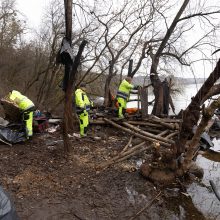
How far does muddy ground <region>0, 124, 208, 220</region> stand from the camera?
4.68 meters

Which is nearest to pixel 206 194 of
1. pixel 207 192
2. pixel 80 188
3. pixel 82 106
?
pixel 207 192

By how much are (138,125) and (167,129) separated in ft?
3.56

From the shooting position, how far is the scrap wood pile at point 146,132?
7.33m

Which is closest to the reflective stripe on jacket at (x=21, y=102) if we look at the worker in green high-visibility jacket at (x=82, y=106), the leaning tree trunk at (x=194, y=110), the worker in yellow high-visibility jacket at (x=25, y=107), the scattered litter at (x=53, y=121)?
the worker in yellow high-visibility jacket at (x=25, y=107)

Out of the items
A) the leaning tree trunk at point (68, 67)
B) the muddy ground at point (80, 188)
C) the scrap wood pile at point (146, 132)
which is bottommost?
the muddy ground at point (80, 188)

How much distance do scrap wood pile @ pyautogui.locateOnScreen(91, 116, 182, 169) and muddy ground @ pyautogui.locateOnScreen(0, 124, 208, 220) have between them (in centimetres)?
31

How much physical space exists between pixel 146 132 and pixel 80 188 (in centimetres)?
407

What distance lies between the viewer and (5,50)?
21.2 m

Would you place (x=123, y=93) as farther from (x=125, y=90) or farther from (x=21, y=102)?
(x=21, y=102)

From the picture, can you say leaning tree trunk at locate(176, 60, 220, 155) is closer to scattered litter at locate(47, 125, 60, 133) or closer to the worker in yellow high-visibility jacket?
the worker in yellow high-visibility jacket

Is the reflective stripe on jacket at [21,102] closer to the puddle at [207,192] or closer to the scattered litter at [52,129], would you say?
the scattered litter at [52,129]

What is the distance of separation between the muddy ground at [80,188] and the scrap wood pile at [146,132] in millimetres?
314

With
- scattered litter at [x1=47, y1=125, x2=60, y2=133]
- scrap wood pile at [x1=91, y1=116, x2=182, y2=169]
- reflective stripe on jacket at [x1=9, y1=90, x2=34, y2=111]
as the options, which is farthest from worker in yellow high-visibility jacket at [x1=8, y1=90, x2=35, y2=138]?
scrap wood pile at [x1=91, y1=116, x2=182, y2=169]

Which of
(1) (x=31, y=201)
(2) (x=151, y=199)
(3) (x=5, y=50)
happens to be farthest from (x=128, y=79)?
(3) (x=5, y=50)
